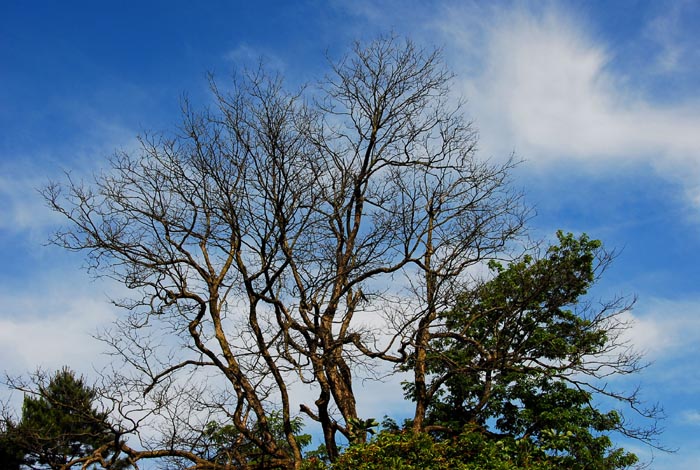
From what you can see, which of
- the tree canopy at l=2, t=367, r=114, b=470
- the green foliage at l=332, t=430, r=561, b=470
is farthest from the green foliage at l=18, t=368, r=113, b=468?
the green foliage at l=332, t=430, r=561, b=470

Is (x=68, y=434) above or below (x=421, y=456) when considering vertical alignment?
above

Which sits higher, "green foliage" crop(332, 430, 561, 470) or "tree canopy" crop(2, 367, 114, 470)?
"tree canopy" crop(2, 367, 114, 470)

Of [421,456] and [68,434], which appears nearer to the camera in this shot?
[421,456]

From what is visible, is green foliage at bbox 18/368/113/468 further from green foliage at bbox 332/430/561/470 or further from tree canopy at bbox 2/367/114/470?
green foliage at bbox 332/430/561/470

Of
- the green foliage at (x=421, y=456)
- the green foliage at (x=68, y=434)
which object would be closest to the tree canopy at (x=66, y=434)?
the green foliage at (x=68, y=434)

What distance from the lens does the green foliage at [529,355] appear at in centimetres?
1145

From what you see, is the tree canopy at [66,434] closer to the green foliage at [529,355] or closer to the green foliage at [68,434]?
the green foliage at [68,434]

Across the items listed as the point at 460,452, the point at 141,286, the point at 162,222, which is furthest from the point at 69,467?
the point at 460,452

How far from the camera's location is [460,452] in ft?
29.3

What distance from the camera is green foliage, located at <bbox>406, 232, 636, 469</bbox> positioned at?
11445 millimetres

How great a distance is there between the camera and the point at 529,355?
12.7 meters

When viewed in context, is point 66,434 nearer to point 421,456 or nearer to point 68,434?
point 68,434

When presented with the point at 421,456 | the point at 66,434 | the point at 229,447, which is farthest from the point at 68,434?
the point at 421,456

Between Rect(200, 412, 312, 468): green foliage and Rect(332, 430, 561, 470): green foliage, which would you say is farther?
Rect(200, 412, 312, 468): green foliage
